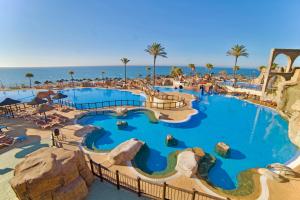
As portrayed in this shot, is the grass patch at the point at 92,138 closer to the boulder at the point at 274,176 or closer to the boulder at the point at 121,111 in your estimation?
the boulder at the point at 121,111

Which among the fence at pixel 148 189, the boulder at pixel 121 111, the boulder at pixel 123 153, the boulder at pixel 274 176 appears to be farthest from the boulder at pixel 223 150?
the boulder at pixel 121 111

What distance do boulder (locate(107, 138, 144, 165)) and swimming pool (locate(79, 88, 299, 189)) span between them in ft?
4.36

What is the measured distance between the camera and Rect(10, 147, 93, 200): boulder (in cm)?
582

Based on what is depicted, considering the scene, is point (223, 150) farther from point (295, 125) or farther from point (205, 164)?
point (295, 125)

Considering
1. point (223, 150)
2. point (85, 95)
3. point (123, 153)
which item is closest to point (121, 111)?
point (123, 153)

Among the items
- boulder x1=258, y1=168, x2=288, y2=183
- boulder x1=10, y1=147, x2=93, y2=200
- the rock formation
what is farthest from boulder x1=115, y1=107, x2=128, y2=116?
the rock formation

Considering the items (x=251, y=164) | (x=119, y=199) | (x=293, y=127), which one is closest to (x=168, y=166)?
(x=119, y=199)

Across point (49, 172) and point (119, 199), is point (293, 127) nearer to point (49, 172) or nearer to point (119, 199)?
point (119, 199)

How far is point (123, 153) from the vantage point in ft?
34.3

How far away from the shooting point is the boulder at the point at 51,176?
5.82 metres

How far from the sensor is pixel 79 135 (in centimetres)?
1376

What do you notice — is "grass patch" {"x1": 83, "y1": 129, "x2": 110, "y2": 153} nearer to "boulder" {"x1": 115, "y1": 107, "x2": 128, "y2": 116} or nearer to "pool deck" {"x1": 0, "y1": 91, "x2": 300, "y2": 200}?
"pool deck" {"x1": 0, "y1": 91, "x2": 300, "y2": 200}

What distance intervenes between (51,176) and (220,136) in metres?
14.8

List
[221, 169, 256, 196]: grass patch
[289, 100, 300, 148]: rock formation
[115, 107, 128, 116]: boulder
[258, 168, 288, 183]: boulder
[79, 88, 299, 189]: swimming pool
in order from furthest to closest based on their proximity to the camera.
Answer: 1. [115, 107, 128, 116]: boulder
2. [289, 100, 300, 148]: rock formation
3. [79, 88, 299, 189]: swimming pool
4. [258, 168, 288, 183]: boulder
5. [221, 169, 256, 196]: grass patch
